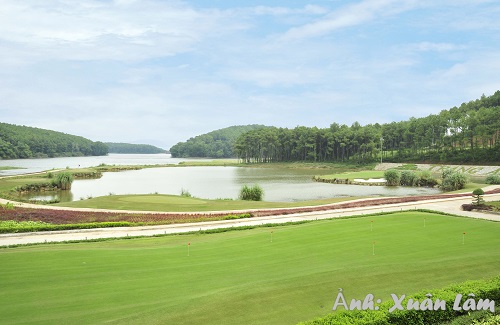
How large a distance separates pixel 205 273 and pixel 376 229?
38.6ft

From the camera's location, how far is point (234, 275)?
1341cm

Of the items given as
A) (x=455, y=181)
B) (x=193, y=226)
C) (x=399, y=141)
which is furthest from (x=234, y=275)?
(x=399, y=141)

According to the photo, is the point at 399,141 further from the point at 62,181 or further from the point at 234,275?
the point at 234,275

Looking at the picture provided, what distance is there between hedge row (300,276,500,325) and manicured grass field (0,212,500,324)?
3.98ft

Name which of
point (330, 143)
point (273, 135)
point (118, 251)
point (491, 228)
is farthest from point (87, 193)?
point (273, 135)

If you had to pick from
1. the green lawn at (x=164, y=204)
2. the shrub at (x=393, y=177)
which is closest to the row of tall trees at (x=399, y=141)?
the shrub at (x=393, y=177)

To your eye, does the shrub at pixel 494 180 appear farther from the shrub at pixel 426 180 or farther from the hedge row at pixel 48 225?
the hedge row at pixel 48 225

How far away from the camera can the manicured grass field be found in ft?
34.1

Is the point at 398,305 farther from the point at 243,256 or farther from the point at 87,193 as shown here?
the point at 87,193

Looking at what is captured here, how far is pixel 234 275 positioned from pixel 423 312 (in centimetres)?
612

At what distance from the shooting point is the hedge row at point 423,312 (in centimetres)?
930

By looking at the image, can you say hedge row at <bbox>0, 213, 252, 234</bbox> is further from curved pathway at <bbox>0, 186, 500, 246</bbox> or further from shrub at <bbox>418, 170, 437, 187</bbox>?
shrub at <bbox>418, 170, 437, 187</bbox>

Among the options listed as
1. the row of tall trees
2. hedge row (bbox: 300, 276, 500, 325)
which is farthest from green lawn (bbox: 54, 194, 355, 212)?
the row of tall trees

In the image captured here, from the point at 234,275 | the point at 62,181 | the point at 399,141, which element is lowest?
the point at 234,275
